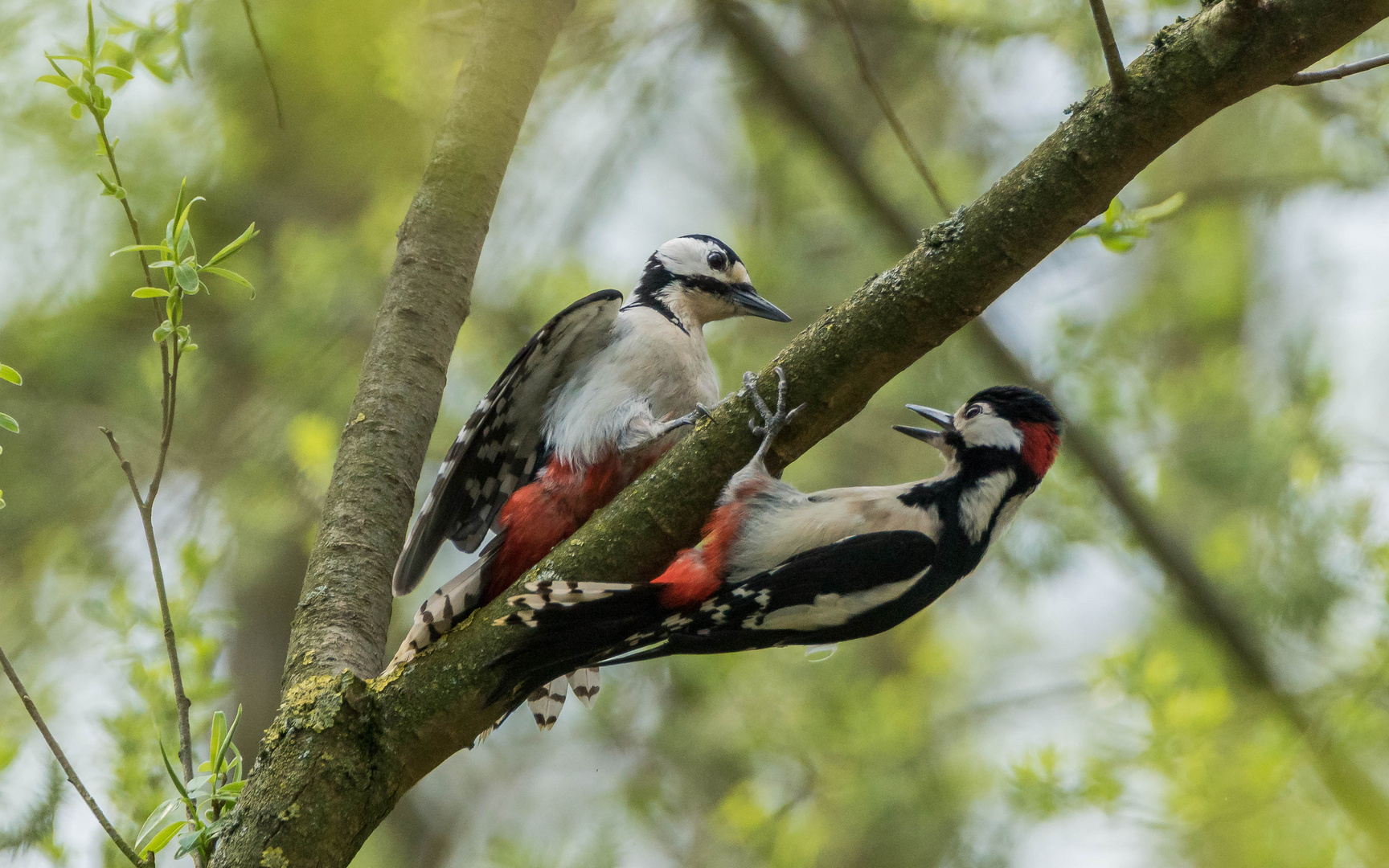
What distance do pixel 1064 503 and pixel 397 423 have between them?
2694mm

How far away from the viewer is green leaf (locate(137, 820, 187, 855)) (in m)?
1.89

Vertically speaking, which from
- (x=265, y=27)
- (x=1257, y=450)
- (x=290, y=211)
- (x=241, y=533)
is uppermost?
(x=290, y=211)

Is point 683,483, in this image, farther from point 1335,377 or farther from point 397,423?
point 1335,377

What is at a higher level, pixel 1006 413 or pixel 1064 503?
pixel 1064 503

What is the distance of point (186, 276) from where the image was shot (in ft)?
6.26

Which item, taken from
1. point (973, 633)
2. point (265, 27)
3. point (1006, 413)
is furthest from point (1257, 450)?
Answer: point (265, 27)

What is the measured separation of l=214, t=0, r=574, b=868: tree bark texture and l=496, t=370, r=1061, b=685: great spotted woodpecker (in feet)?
1.35

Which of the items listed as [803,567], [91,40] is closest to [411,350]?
[91,40]

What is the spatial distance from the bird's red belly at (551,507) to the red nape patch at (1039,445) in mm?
994

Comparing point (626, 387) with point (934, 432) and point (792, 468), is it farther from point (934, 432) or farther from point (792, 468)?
point (792, 468)

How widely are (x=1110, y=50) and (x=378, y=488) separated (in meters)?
1.81

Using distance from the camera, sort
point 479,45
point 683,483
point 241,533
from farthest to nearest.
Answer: point 241,533 → point 479,45 → point 683,483

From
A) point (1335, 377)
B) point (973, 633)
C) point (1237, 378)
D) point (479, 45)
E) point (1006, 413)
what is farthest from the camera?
point (973, 633)

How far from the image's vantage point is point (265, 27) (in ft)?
11.0
